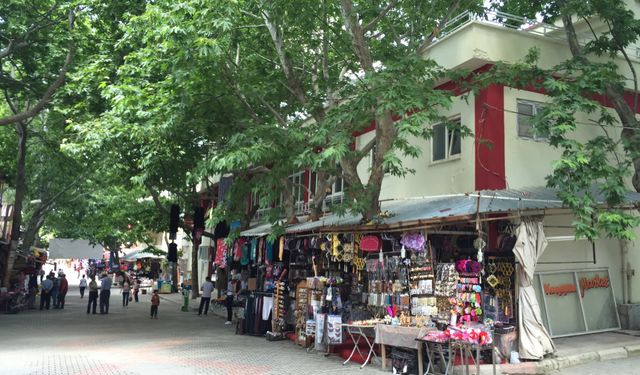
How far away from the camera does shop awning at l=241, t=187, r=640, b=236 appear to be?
361 inches

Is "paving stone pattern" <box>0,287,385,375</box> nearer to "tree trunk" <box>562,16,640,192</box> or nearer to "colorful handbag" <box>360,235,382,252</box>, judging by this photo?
"colorful handbag" <box>360,235,382,252</box>

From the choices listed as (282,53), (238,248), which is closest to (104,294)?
(238,248)

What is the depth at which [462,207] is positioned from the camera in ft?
31.6

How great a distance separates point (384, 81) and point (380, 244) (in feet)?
11.7

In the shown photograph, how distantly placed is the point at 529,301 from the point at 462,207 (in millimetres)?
2107

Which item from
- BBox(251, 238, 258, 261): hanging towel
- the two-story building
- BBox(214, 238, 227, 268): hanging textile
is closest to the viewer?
the two-story building

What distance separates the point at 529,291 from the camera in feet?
31.4

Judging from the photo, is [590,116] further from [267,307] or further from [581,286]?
[267,307]

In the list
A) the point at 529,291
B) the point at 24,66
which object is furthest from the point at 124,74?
the point at 529,291

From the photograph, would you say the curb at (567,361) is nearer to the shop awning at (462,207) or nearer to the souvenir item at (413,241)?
the souvenir item at (413,241)

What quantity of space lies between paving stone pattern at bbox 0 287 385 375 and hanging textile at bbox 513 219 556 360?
2.77 meters

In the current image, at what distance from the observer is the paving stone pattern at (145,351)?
31.9ft

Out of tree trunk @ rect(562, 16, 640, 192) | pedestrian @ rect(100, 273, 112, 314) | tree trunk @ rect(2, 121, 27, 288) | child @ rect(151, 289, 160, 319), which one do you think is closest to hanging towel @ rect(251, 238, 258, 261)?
child @ rect(151, 289, 160, 319)

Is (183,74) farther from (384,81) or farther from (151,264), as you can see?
(151,264)
